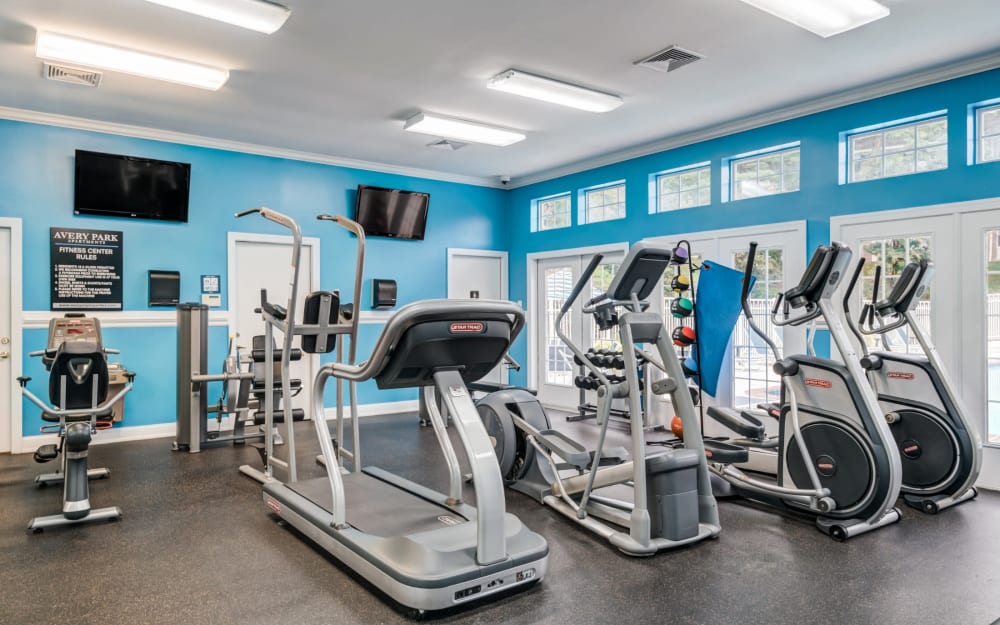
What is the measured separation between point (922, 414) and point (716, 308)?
159 centimetres

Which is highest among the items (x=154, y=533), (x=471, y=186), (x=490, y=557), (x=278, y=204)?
(x=471, y=186)

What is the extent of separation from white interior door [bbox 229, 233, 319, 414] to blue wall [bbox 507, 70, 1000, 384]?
10.4 feet

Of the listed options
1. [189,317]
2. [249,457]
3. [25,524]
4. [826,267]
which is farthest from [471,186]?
[25,524]

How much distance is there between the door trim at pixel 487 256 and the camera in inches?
318

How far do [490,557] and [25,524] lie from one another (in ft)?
9.48

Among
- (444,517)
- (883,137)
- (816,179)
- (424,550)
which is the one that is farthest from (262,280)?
(883,137)

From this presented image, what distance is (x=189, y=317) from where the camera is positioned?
5477mm

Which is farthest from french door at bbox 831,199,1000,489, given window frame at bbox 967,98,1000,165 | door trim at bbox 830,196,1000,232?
window frame at bbox 967,98,1000,165

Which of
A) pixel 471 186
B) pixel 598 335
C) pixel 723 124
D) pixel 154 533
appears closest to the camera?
pixel 154 533

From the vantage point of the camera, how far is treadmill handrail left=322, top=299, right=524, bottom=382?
2518 mm

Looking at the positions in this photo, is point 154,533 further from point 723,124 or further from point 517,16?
point 723,124

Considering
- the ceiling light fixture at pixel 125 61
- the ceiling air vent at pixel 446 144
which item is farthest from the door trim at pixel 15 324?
the ceiling air vent at pixel 446 144

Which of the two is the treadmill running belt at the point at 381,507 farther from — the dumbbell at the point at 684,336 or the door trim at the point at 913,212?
the door trim at the point at 913,212

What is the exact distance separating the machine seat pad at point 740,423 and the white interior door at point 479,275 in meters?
4.35
